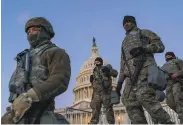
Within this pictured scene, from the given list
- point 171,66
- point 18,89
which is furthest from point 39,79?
point 171,66

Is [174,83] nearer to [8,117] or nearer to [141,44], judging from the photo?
[141,44]

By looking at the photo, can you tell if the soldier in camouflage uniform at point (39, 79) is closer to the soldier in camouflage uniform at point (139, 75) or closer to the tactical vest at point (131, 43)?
the soldier in camouflage uniform at point (139, 75)

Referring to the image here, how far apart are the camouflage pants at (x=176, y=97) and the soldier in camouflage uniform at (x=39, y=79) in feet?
14.2

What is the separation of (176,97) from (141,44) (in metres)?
2.36

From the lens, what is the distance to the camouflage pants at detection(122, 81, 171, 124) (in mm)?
4219

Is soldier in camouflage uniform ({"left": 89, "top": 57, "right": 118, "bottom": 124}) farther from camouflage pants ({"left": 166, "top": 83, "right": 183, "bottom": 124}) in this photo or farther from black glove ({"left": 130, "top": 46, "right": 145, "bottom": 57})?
black glove ({"left": 130, "top": 46, "right": 145, "bottom": 57})

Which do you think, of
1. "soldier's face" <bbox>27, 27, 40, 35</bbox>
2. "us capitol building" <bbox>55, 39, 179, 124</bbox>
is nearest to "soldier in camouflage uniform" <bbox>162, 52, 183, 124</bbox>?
"soldier's face" <bbox>27, 27, 40, 35</bbox>

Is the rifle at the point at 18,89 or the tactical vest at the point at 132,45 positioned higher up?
the tactical vest at the point at 132,45

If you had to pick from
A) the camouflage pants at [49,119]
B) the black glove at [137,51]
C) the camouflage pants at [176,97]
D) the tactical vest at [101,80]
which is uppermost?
the tactical vest at [101,80]

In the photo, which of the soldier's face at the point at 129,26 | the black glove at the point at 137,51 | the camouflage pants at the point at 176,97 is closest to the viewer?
the black glove at the point at 137,51

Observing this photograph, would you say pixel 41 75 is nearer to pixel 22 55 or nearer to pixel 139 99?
pixel 22 55

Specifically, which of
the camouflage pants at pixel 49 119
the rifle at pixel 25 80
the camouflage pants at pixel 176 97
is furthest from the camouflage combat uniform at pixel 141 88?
the rifle at pixel 25 80

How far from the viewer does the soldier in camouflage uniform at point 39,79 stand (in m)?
2.41

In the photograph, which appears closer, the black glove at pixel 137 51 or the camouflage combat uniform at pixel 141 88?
the camouflage combat uniform at pixel 141 88
